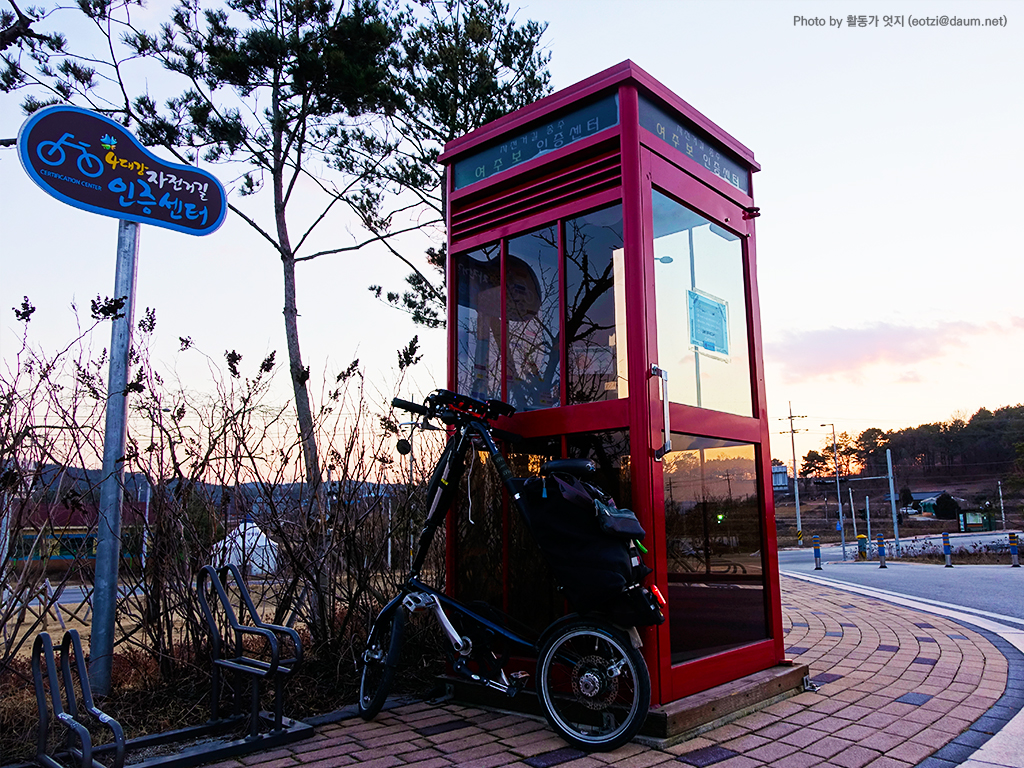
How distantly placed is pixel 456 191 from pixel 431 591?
255cm

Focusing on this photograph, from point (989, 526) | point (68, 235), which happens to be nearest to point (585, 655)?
point (68, 235)

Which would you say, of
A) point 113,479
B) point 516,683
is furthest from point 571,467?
point 113,479

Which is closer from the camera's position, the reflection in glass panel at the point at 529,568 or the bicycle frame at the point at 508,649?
the bicycle frame at the point at 508,649

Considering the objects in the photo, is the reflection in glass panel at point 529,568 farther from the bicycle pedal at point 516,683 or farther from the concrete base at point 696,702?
the bicycle pedal at point 516,683

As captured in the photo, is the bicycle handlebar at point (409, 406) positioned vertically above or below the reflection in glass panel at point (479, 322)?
below

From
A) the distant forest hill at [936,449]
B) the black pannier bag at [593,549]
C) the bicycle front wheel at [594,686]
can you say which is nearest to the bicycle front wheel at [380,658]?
the bicycle front wheel at [594,686]

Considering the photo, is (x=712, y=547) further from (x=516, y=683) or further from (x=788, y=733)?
(x=516, y=683)

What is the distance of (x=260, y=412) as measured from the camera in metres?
4.40

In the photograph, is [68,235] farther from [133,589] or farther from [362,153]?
[362,153]

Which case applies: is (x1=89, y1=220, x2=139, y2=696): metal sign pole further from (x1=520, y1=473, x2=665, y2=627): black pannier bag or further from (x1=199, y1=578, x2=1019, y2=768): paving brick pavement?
(x1=520, y1=473, x2=665, y2=627): black pannier bag

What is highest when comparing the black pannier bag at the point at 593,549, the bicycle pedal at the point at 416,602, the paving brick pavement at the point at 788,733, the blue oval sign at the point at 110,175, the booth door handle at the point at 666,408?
the blue oval sign at the point at 110,175

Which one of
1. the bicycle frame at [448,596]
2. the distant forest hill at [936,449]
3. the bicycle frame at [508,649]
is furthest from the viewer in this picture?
the distant forest hill at [936,449]

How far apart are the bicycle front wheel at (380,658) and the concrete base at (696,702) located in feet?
1.68

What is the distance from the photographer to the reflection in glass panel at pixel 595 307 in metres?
3.95
